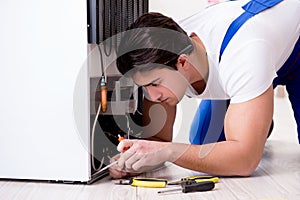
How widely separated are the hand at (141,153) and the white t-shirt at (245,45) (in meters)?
0.19

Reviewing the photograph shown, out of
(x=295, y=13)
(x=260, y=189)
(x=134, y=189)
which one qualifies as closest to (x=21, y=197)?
(x=134, y=189)

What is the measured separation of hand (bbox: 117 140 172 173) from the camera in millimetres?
958

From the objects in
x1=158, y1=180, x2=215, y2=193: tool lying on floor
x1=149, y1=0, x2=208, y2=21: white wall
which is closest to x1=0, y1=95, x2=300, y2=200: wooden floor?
x1=158, y1=180, x2=215, y2=193: tool lying on floor

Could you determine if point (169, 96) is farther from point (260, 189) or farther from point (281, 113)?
point (281, 113)

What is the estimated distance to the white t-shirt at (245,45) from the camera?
99 cm

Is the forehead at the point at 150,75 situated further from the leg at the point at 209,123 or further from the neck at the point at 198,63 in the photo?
the leg at the point at 209,123

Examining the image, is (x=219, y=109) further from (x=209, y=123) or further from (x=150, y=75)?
(x=150, y=75)

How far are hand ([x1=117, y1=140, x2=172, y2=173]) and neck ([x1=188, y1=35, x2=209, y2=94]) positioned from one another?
216 mm

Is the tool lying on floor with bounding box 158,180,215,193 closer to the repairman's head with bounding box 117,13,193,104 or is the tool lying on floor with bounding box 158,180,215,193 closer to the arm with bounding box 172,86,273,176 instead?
the arm with bounding box 172,86,273,176

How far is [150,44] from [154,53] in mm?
20

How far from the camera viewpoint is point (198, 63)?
1.10 metres

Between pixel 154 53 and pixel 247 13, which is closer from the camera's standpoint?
pixel 154 53

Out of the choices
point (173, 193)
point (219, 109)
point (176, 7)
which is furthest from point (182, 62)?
point (176, 7)

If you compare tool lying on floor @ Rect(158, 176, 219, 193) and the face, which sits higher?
the face
